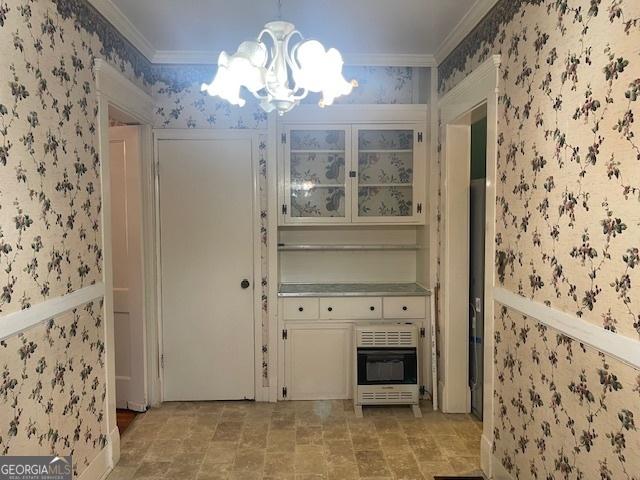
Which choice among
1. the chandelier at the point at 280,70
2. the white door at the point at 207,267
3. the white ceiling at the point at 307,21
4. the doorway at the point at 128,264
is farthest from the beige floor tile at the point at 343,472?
the white ceiling at the point at 307,21

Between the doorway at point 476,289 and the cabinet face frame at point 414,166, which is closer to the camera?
the doorway at point 476,289

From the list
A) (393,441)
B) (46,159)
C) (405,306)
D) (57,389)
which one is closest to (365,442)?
(393,441)

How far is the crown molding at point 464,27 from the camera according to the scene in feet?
8.01

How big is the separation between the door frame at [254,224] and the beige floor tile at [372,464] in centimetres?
105

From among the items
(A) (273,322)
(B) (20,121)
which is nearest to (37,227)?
(B) (20,121)

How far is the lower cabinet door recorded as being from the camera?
3467mm

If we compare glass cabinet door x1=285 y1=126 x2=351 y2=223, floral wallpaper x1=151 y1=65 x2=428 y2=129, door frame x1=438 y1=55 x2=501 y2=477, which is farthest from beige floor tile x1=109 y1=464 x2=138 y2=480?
floral wallpaper x1=151 y1=65 x2=428 y2=129

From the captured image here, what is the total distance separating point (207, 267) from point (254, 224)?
1.61 feet

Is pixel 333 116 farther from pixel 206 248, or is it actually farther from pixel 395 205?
pixel 206 248

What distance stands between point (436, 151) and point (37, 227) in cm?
266

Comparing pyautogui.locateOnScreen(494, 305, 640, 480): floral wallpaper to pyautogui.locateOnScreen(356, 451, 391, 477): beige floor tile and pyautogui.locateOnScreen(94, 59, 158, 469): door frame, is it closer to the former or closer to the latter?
pyautogui.locateOnScreen(356, 451, 391, 477): beige floor tile

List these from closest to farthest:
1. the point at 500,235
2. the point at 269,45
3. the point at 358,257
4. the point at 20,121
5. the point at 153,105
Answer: the point at 20,121
the point at 500,235
the point at 269,45
the point at 153,105
the point at 358,257

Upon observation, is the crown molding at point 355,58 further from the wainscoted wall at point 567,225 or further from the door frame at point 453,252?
the wainscoted wall at point 567,225

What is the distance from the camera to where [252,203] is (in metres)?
3.45
